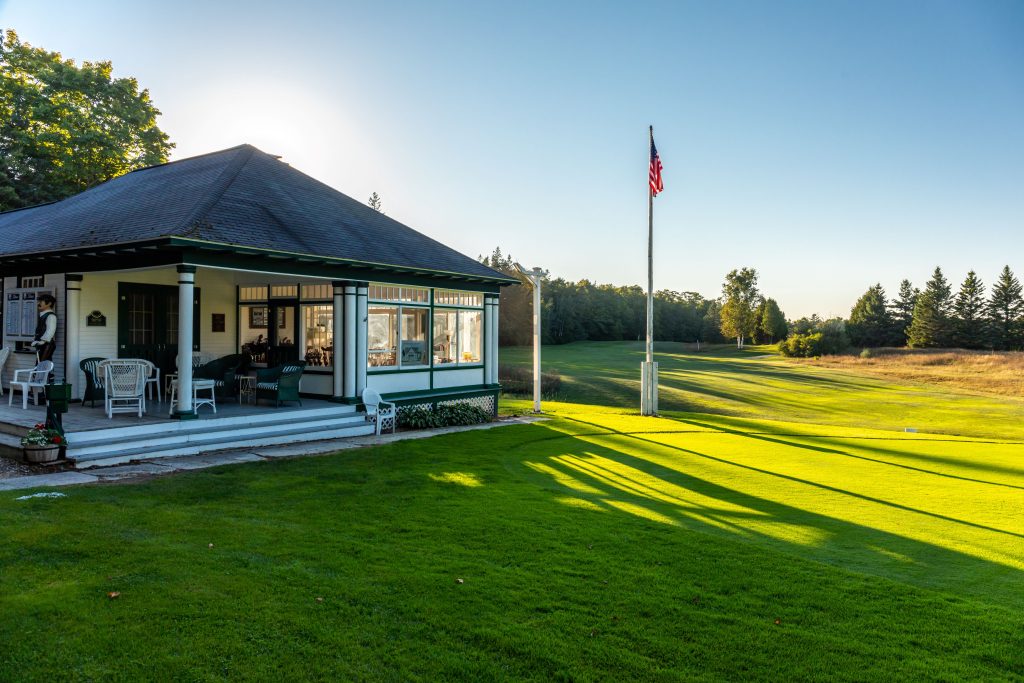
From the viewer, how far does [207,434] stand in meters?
9.91

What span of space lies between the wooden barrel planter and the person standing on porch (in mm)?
3804

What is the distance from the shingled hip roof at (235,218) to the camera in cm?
1066

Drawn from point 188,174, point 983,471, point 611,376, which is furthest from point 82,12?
point 611,376

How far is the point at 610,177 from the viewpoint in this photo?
19.9m

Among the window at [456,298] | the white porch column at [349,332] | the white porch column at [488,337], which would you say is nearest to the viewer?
the white porch column at [349,332]

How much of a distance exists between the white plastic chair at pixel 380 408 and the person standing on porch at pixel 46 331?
5.56 metres

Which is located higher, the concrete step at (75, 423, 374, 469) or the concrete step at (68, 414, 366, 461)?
the concrete step at (68, 414, 366, 461)

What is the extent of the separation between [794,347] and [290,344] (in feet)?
160

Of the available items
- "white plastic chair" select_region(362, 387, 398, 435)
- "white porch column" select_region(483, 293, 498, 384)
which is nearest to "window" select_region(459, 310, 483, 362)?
"white porch column" select_region(483, 293, 498, 384)

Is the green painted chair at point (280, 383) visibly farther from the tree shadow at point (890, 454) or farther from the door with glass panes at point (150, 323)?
the tree shadow at point (890, 454)

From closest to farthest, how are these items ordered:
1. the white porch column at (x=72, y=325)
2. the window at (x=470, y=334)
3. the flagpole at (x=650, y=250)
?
the white porch column at (x=72, y=325) → the window at (x=470, y=334) → the flagpole at (x=650, y=250)

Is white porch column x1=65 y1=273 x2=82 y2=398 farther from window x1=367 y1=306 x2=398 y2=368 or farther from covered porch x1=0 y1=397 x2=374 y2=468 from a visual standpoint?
window x1=367 y1=306 x2=398 y2=368

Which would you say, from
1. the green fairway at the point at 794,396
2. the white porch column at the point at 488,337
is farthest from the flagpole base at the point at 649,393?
the green fairway at the point at 794,396

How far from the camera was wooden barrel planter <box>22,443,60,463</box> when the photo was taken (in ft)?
26.0
